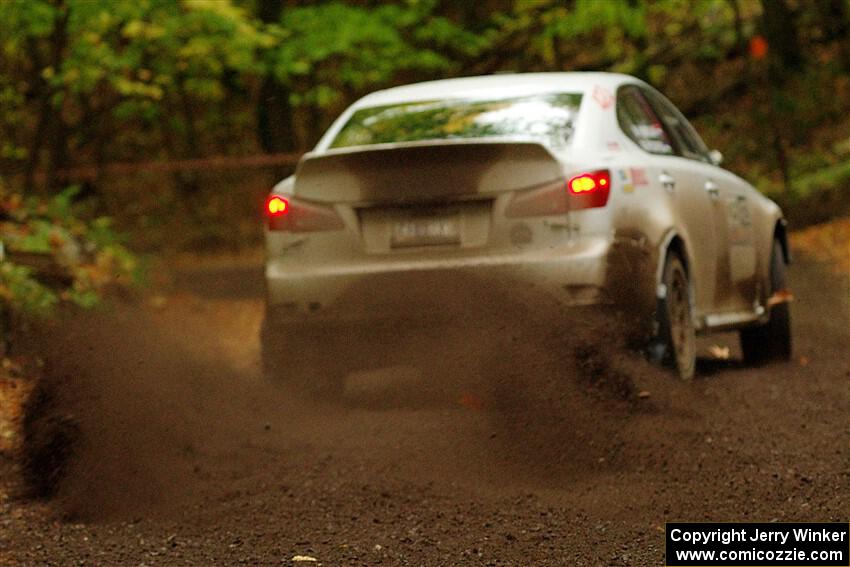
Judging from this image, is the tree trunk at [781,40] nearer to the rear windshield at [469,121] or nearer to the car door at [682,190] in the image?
the car door at [682,190]

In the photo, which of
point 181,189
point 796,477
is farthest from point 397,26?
point 796,477

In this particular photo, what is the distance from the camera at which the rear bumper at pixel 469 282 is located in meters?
7.14

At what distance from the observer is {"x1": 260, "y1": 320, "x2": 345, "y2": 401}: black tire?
750 centimetres

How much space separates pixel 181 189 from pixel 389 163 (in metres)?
21.9

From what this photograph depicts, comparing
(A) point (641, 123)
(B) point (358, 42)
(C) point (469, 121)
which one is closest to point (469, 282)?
(C) point (469, 121)

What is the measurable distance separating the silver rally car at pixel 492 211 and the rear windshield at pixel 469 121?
11 millimetres

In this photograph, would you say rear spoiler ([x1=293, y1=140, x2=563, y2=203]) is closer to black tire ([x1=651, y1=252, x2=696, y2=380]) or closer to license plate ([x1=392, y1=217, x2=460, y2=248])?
license plate ([x1=392, y1=217, x2=460, y2=248])

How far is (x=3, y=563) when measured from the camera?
5.20m

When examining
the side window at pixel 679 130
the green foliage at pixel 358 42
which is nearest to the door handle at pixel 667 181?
the side window at pixel 679 130

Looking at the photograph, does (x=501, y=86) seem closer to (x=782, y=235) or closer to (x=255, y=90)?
(x=782, y=235)

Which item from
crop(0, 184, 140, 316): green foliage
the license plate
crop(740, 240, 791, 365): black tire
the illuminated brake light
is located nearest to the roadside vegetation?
crop(0, 184, 140, 316): green foliage

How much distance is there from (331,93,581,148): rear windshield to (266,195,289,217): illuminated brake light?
1.90 ft

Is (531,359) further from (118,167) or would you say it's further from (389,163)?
(118,167)

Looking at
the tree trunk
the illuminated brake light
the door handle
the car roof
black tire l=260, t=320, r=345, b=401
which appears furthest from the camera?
the tree trunk
